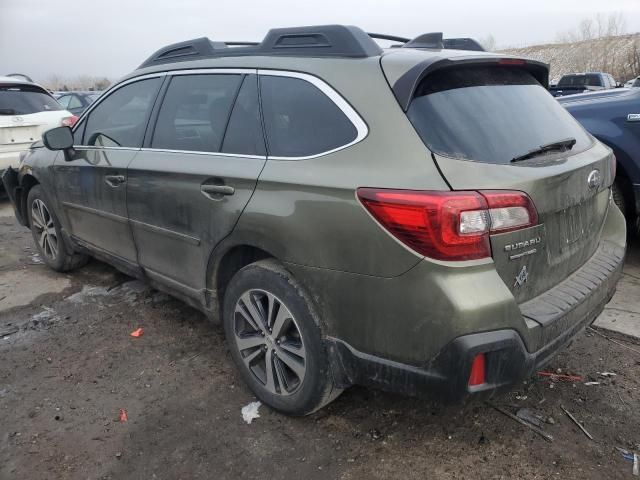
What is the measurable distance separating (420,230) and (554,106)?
1.36m

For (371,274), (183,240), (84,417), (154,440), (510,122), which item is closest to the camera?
(371,274)

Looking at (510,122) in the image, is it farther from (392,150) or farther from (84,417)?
(84,417)

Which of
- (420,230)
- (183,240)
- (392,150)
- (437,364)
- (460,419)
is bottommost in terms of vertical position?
(460,419)

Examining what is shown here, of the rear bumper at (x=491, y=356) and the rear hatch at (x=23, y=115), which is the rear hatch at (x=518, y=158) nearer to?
Result: the rear bumper at (x=491, y=356)

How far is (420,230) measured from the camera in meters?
2.01

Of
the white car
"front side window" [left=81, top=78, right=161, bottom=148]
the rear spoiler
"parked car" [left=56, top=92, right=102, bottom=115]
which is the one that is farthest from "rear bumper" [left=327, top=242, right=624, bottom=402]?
"parked car" [left=56, top=92, right=102, bottom=115]

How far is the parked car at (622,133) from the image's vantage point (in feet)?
14.6

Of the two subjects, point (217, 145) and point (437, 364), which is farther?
point (217, 145)

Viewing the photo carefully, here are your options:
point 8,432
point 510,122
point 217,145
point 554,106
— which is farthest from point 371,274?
point 8,432

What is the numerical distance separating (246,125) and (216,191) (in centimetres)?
37

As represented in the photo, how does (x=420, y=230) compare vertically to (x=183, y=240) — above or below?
above

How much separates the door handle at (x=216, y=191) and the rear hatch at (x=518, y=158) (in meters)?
1.00

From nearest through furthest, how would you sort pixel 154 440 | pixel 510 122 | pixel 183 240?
1. pixel 510 122
2. pixel 154 440
3. pixel 183 240

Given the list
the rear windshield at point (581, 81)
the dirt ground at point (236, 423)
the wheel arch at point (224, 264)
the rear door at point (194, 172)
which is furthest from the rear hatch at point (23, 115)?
the rear windshield at point (581, 81)
